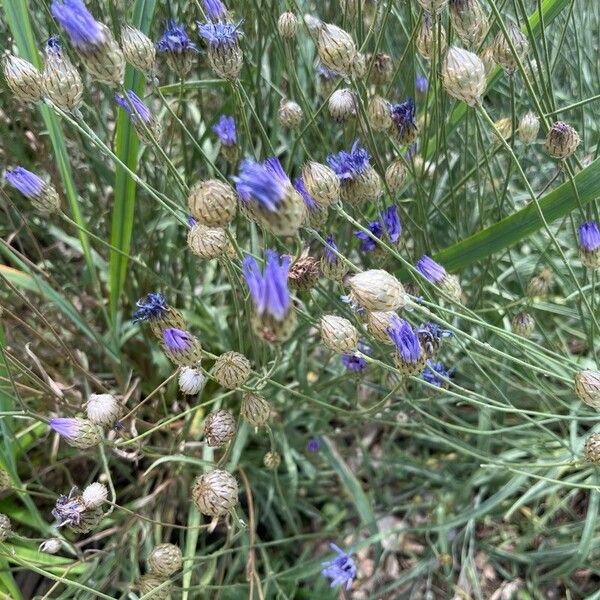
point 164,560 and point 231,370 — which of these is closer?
point 231,370

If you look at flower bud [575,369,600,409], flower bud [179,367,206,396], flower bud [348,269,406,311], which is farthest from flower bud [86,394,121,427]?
flower bud [575,369,600,409]

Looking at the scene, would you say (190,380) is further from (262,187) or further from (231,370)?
(262,187)

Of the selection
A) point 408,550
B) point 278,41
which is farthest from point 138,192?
point 408,550

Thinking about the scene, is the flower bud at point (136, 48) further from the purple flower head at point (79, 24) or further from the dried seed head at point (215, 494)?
the dried seed head at point (215, 494)

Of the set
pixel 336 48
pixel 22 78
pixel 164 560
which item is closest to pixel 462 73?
pixel 336 48

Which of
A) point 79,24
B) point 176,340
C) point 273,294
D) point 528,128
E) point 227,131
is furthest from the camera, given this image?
point 227,131

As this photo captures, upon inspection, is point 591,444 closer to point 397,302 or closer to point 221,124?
point 397,302

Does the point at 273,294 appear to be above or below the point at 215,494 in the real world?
above

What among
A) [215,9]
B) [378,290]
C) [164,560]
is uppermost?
[215,9]

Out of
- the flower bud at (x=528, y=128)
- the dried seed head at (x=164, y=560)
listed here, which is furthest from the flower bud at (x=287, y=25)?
the dried seed head at (x=164, y=560)
